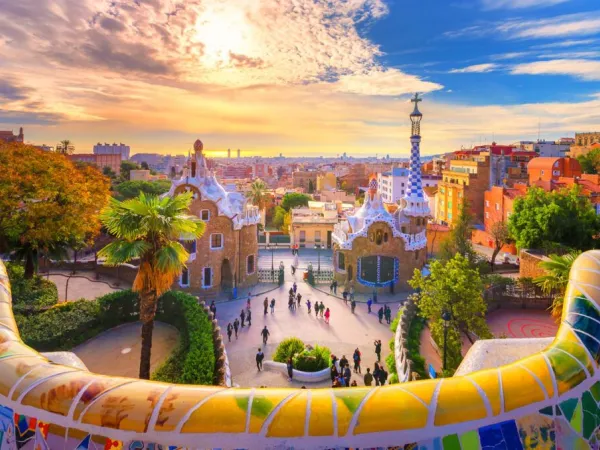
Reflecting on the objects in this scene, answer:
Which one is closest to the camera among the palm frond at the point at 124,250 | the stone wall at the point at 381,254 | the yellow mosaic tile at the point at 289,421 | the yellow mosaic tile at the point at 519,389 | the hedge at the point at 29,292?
the yellow mosaic tile at the point at 289,421

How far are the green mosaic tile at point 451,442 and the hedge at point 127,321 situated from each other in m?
10.6

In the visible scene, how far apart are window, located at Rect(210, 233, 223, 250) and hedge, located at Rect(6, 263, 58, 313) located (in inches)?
397

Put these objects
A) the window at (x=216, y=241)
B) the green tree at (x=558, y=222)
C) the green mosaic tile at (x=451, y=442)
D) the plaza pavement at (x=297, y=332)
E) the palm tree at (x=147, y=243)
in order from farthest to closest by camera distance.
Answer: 1. the green tree at (x=558, y=222)
2. the window at (x=216, y=241)
3. the plaza pavement at (x=297, y=332)
4. the palm tree at (x=147, y=243)
5. the green mosaic tile at (x=451, y=442)

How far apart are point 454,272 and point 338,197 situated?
60.6 m

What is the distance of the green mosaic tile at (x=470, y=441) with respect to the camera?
5.00 meters

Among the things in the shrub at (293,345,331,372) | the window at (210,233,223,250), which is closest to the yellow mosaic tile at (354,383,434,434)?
the shrub at (293,345,331,372)

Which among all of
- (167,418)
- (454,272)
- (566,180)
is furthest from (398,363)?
(566,180)

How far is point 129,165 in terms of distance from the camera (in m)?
101

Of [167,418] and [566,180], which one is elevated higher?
[566,180]

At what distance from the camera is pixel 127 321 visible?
22078 mm

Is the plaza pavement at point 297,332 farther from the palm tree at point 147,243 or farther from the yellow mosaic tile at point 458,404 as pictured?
the yellow mosaic tile at point 458,404

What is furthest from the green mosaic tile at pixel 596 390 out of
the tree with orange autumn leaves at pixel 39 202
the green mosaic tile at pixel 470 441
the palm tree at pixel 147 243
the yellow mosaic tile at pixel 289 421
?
the tree with orange autumn leaves at pixel 39 202

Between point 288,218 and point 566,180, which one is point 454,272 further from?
point 288,218

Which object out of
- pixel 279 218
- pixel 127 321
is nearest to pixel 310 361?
pixel 127 321
